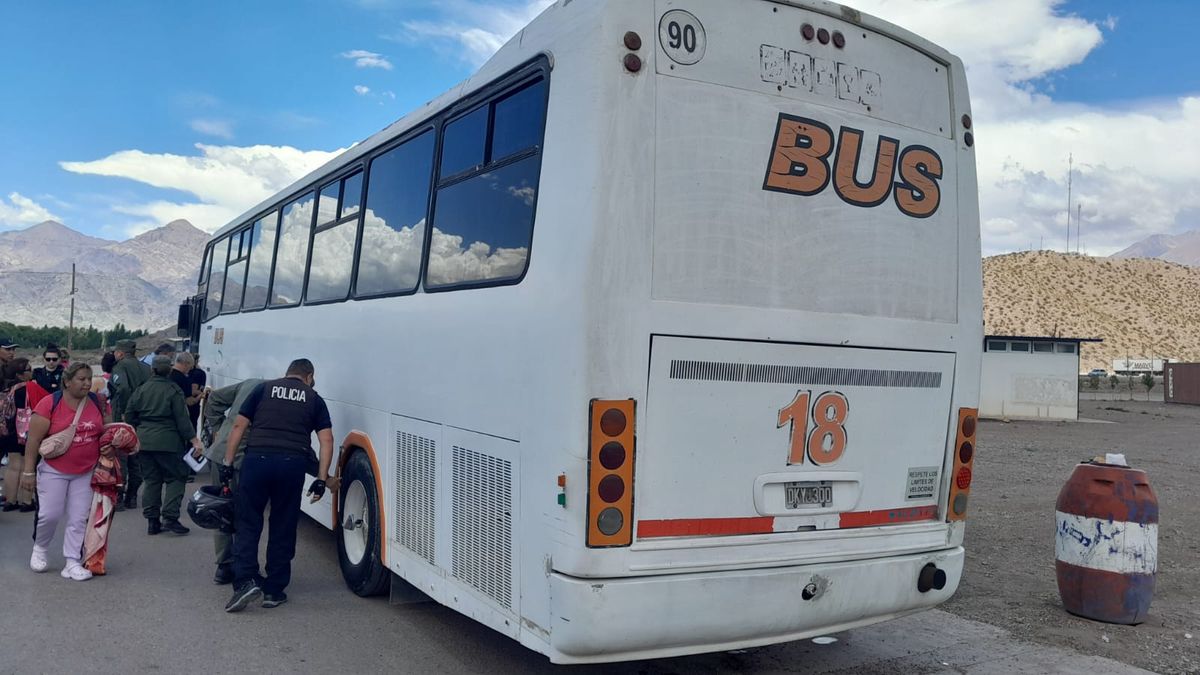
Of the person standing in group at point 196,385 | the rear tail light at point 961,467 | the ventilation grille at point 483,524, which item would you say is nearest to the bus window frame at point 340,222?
the ventilation grille at point 483,524

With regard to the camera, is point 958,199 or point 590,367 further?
point 958,199

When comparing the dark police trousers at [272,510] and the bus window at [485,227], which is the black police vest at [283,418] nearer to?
the dark police trousers at [272,510]

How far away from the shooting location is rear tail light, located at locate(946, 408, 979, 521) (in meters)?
5.51

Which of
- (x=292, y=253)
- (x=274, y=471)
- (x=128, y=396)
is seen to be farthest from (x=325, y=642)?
(x=128, y=396)

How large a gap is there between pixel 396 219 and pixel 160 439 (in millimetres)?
4178

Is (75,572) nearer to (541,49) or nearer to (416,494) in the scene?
(416,494)

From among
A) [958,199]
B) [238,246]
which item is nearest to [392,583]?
[958,199]

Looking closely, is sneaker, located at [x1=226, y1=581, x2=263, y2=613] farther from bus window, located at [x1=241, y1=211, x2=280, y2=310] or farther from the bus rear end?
bus window, located at [x1=241, y1=211, x2=280, y2=310]

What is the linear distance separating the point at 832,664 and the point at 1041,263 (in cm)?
12381

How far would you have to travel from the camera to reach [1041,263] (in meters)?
117

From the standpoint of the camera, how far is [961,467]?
556cm

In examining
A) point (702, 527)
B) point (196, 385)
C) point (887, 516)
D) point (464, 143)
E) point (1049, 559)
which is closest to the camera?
point (702, 527)

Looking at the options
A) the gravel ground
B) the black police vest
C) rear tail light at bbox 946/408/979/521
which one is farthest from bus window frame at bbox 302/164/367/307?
the gravel ground

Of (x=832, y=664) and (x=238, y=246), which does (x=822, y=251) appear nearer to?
(x=832, y=664)
